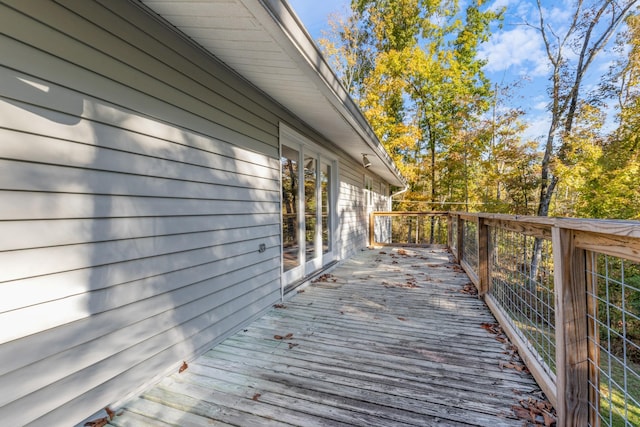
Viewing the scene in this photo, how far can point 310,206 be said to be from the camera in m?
4.62

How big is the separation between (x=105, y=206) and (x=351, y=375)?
1898 millimetres

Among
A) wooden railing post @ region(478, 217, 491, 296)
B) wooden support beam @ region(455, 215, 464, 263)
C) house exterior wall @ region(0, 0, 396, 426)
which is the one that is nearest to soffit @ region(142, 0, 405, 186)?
house exterior wall @ region(0, 0, 396, 426)

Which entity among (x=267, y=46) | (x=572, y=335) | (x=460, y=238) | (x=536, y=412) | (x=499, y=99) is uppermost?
(x=499, y=99)

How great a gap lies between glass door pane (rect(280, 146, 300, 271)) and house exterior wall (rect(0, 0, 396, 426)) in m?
1.15

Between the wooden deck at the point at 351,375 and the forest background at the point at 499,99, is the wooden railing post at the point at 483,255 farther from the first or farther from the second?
the forest background at the point at 499,99

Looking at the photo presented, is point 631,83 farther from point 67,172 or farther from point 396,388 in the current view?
point 67,172

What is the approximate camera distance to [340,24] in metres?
13.2

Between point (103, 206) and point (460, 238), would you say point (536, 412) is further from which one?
point (460, 238)

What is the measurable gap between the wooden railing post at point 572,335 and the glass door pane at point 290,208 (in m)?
2.87

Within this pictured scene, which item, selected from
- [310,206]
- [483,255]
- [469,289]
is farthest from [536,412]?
[310,206]

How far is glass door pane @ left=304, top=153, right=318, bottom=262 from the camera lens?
4.51m

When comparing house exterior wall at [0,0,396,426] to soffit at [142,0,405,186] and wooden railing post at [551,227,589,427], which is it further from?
wooden railing post at [551,227,589,427]

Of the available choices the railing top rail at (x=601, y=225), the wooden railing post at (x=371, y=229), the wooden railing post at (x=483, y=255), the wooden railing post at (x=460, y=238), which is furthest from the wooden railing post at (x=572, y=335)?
the wooden railing post at (x=371, y=229)

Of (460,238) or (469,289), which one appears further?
(460,238)
